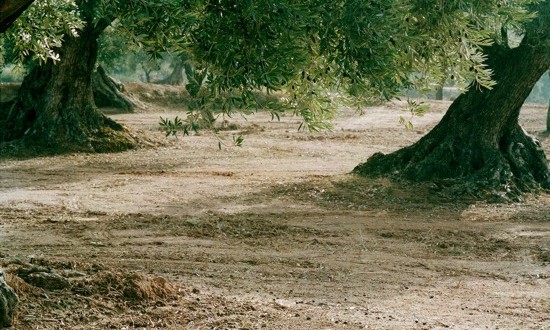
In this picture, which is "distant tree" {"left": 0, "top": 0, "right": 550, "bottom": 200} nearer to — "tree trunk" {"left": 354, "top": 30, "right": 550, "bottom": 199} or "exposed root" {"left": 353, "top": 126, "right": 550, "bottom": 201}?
"tree trunk" {"left": 354, "top": 30, "right": 550, "bottom": 199}

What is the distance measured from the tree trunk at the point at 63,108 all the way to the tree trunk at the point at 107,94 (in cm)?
1161

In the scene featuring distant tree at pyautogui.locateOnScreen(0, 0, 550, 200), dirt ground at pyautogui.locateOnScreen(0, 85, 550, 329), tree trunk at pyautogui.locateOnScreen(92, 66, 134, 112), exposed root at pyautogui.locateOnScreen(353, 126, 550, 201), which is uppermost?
distant tree at pyautogui.locateOnScreen(0, 0, 550, 200)

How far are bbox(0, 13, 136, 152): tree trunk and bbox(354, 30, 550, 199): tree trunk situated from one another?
8467 millimetres

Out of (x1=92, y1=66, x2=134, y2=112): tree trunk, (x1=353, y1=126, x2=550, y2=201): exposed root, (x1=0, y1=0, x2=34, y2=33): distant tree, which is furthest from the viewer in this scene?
(x1=92, y1=66, x2=134, y2=112): tree trunk

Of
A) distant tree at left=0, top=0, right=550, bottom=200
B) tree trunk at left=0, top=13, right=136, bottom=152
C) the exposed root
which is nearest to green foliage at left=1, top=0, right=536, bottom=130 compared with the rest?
distant tree at left=0, top=0, right=550, bottom=200

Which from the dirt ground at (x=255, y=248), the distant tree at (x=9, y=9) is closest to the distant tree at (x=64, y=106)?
the dirt ground at (x=255, y=248)

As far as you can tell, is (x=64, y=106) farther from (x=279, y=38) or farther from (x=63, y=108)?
Result: (x=279, y=38)

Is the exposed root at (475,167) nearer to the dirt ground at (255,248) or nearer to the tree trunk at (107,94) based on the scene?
the dirt ground at (255,248)

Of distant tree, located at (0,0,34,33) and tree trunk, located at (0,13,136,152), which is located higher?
distant tree, located at (0,0,34,33)

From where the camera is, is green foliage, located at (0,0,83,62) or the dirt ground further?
green foliage, located at (0,0,83,62)

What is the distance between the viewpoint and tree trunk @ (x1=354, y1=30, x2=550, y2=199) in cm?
1656

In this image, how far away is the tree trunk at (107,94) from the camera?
3409 centimetres

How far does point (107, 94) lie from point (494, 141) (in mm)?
21072

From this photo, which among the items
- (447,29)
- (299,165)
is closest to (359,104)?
(447,29)
